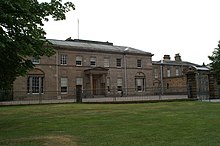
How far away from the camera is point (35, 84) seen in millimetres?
40156

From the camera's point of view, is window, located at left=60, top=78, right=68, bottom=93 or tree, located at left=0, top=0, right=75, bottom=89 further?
window, located at left=60, top=78, right=68, bottom=93

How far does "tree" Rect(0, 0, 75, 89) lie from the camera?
961cm

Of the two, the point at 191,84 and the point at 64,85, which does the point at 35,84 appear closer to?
the point at 64,85

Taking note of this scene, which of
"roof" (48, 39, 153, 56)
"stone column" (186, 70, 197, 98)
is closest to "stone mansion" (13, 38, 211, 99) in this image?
"roof" (48, 39, 153, 56)

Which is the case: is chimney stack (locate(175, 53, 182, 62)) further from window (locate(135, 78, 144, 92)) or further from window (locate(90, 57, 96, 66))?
window (locate(90, 57, 96, 66))

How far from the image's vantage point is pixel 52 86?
41219 mm

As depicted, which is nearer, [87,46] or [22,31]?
[22,31]

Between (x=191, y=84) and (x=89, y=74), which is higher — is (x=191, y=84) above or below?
below

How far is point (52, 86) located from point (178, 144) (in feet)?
118

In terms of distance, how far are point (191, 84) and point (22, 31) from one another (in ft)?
67.2

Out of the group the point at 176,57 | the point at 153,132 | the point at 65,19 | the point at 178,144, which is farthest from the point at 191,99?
the point at 176,57

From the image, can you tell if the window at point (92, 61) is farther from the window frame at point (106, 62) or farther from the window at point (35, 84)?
the window at point (35, 84)

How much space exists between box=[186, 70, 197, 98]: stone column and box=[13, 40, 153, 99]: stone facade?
1065 cm

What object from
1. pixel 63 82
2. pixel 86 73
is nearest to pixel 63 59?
pixel 63 82
